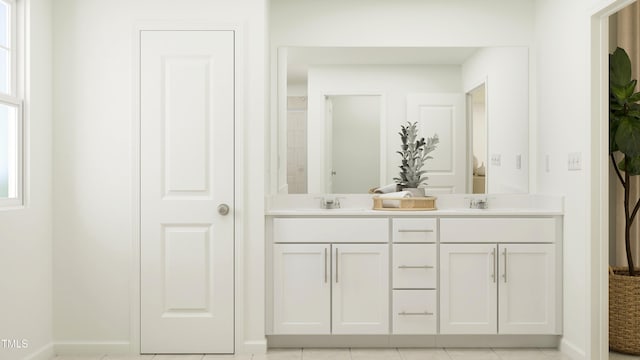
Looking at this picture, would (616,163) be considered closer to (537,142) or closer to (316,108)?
(537,142)

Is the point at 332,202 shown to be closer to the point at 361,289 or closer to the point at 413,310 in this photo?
the point at 361,289

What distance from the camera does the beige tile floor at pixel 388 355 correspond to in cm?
342

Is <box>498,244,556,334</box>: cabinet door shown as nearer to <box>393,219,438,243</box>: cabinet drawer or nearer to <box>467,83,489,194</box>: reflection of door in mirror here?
<box>393,219,438,243</box>: cabinet drawer

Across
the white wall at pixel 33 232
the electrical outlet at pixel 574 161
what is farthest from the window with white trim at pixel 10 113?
the electrical outlet at pixel 574 161

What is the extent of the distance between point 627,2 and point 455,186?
1.54 m

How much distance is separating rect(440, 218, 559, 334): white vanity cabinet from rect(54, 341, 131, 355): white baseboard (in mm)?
1916

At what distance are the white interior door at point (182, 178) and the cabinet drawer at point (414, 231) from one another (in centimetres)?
100

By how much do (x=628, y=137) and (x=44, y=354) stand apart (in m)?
3.57

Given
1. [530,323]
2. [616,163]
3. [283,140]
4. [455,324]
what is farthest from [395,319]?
[616,163]

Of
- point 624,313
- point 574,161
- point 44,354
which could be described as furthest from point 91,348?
point 624,313

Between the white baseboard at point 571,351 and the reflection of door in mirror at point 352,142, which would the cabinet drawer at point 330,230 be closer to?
the reflection of door in mirror at point 352,142

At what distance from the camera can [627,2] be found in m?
2.91

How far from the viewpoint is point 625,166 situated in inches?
135

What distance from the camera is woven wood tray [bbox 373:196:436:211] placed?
370 cm
